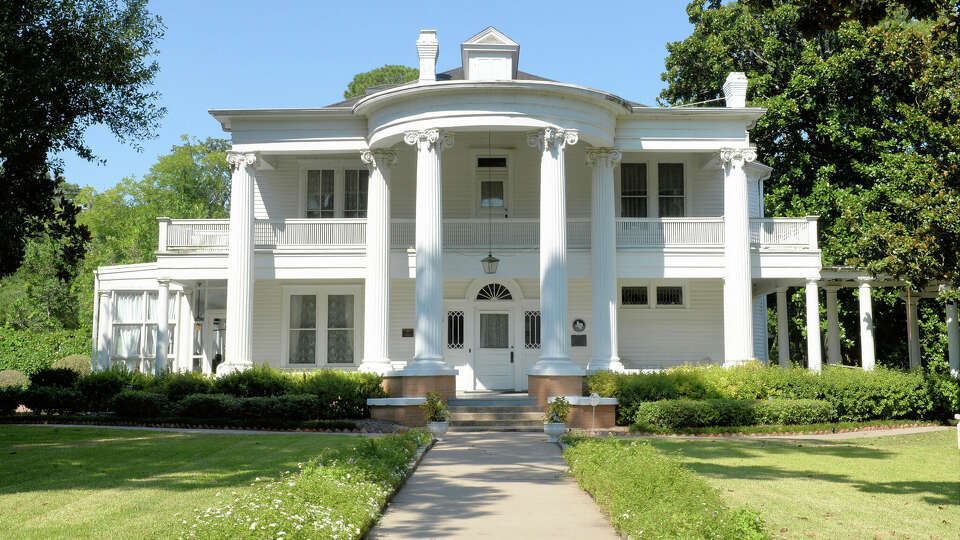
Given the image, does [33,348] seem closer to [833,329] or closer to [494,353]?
[494,353]

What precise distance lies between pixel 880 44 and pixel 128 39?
22.9 m

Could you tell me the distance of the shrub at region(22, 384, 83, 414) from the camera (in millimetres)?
20516

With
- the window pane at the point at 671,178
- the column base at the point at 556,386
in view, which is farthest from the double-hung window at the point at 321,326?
the window pane at the point at 671,178

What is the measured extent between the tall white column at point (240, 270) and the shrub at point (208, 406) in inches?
94.9

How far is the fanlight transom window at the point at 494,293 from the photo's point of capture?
23.8m

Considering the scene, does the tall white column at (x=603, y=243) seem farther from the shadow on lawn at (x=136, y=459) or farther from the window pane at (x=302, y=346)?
the shadow on lawn at (x=136, y=459)

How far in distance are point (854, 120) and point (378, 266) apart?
20304 millimetres

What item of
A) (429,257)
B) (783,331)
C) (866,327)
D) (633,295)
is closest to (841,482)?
(429,257)

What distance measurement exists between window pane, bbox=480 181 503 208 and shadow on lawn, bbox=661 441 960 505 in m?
10.6

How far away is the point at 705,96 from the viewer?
1491 inches

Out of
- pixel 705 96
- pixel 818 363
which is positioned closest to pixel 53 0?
pixel 818 363

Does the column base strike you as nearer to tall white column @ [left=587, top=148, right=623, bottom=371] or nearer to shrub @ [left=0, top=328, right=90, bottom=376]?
tall white column @ [left=587, top=148, right=623, bottom=371]

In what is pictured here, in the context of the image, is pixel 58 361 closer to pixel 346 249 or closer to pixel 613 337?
pixel 346 249

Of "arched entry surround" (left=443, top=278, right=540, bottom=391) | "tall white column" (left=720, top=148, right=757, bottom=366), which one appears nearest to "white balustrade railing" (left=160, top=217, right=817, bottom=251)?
"tall white column" (left=720, top=148, right=757, bottom=366)
